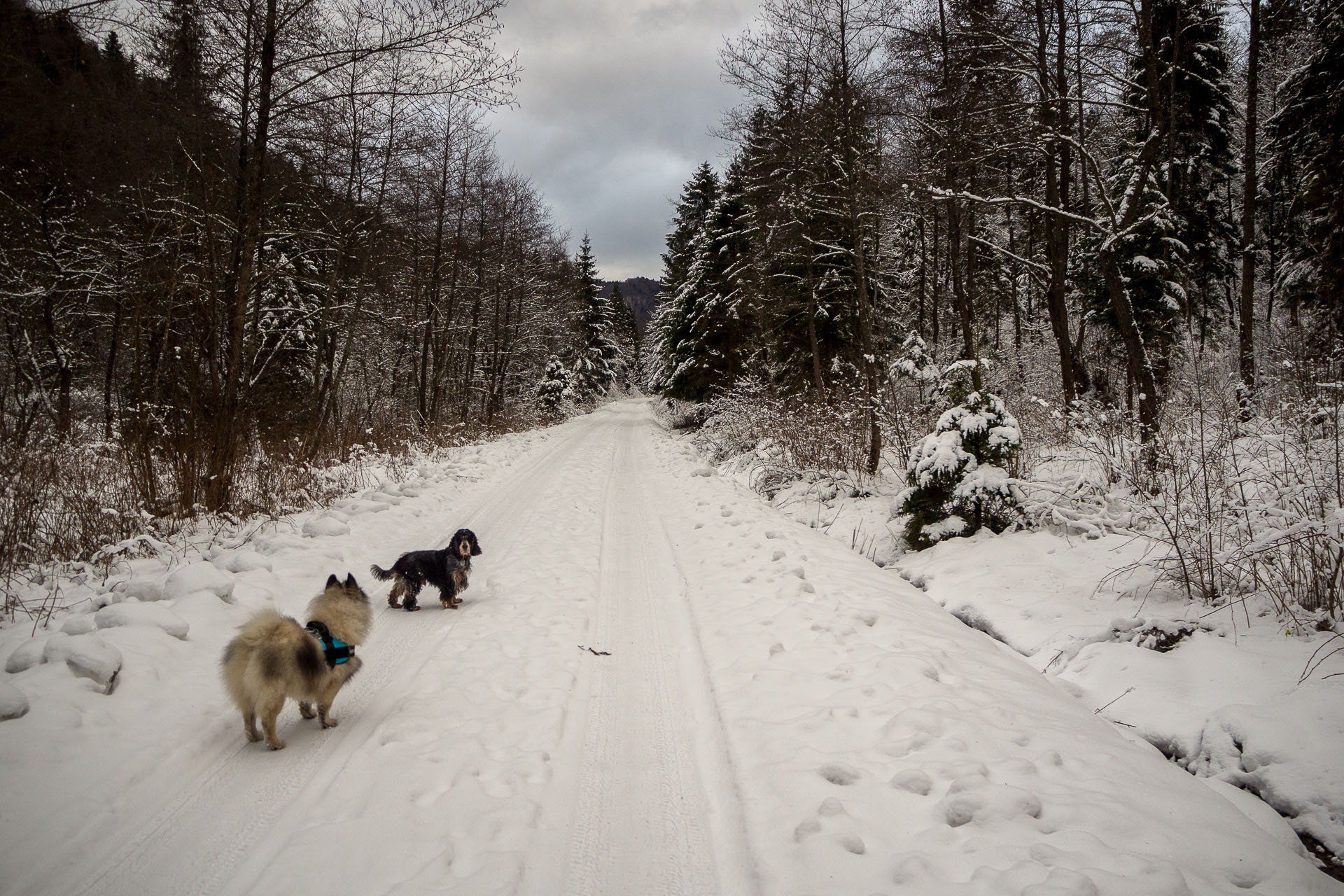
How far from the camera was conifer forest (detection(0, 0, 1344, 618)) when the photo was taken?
5.73 meters

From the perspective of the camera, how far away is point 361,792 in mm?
2707

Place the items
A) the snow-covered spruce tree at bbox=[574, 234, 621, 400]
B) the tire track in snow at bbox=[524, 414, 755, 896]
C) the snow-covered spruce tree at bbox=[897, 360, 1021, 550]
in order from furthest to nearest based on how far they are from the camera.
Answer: the snow-covered spruce tree at bbox=[574, 234, 621, 400] < the snow-covered spruce tree at bbox=[897, 360, 1021, 550] < the tire track in snow at bbox=[524, 414, 755, 896]

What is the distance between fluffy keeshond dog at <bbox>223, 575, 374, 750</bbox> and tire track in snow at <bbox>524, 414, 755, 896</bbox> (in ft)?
4.74

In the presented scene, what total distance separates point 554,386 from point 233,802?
34776mm

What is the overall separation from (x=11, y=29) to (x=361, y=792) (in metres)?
7.95

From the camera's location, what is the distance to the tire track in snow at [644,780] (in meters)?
2.33

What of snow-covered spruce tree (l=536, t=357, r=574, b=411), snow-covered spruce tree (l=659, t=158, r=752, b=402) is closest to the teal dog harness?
snow-covered spruce tree (l=659, t=158, r=752, b=402)

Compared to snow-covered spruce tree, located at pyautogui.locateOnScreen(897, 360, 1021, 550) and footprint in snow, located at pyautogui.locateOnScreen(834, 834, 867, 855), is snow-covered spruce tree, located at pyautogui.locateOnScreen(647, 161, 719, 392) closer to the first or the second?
snow-covered spruce tree, located at pyautogui.locateOnScreen(897, 360, 1021, 550)

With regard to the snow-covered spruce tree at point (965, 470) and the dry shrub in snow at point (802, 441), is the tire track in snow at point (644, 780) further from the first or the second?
the dry shrub in snow at point (802, 441)

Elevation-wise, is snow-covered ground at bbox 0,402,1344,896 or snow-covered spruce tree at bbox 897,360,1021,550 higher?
snow-covered spruce tree at bbox 897,360,1021,550

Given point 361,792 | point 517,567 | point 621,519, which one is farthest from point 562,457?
point 361,792

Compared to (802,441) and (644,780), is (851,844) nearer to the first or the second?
(644,780)

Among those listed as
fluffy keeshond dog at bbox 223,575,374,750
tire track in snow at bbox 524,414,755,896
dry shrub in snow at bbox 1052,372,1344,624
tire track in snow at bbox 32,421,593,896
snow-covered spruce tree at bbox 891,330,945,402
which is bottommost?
tire track in snow at bbox 524,414,755,896

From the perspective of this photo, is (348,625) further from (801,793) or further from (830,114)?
(830,114)
